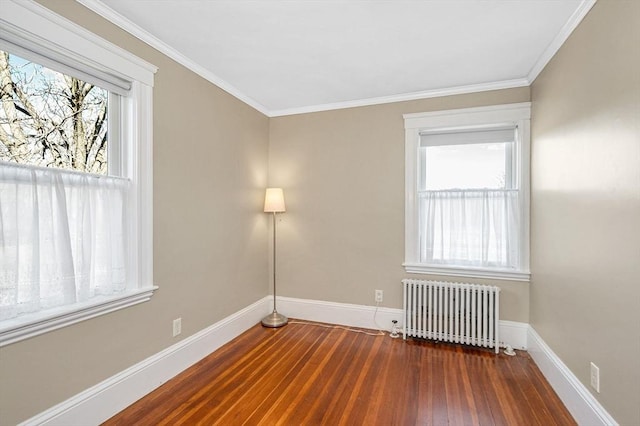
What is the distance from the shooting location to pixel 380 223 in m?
3.31

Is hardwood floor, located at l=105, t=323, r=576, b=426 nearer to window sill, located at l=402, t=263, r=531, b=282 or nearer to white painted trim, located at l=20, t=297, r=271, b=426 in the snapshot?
white painted trim, located at l=20, t=297, r=271, b=426

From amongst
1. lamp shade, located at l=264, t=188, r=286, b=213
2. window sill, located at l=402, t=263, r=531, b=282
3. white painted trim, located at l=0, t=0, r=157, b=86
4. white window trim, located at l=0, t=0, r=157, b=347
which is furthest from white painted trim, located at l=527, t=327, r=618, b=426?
white painted trim, located at l=0, t=0, r=157, b=86

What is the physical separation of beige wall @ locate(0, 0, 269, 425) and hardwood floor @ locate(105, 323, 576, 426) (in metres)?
0.41

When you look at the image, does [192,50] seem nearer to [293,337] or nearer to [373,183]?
[373,183]

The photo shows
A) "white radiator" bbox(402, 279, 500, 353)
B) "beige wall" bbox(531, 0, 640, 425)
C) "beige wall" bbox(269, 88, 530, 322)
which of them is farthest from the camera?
"beige wall" bbox(269, 88, 530, 322)

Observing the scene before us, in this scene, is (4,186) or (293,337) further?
(293,337)

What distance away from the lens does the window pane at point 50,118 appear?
154 centimetres

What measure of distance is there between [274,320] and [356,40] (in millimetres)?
2900

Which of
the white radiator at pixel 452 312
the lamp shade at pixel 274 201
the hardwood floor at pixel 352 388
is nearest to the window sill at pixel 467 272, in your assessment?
the white radiator at pixel 452 312

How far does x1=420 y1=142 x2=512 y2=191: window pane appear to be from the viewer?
3004 mm

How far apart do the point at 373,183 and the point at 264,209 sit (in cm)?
129

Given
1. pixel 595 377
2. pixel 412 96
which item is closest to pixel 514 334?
pixel 595 377

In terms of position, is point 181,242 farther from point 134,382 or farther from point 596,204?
point 596,204

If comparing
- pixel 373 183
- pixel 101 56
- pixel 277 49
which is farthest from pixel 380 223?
pixel 101 56
